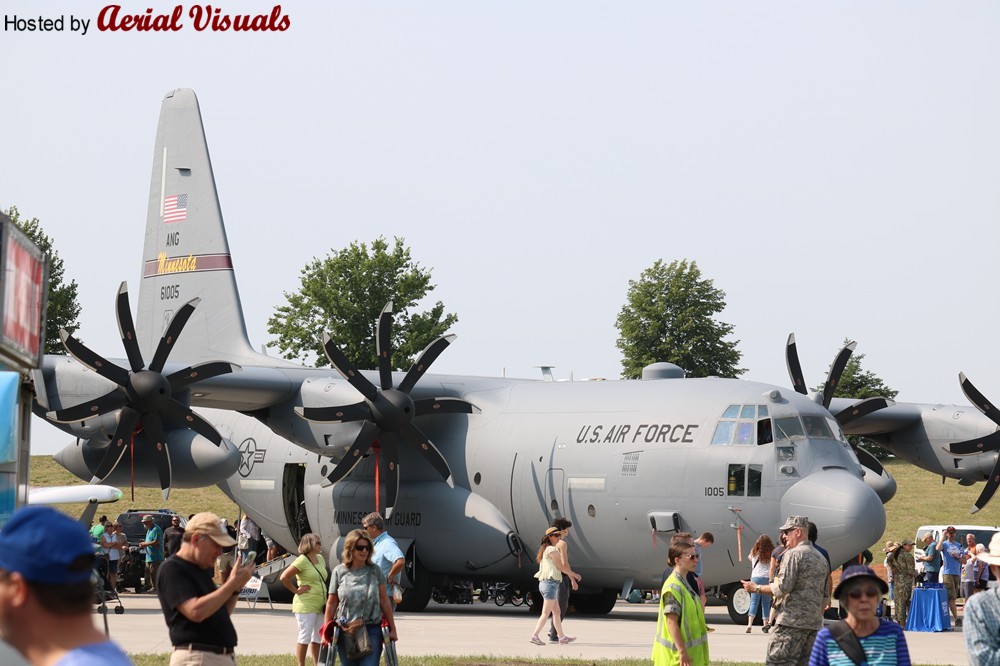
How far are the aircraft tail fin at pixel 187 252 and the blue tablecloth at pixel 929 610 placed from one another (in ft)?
41.7

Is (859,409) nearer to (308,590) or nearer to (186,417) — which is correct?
(186,417)

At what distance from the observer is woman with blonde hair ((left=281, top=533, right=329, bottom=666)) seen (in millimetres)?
11812

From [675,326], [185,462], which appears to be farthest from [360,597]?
[675,326]

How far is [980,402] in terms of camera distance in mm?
22641

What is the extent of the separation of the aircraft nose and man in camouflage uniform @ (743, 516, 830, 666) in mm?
7700

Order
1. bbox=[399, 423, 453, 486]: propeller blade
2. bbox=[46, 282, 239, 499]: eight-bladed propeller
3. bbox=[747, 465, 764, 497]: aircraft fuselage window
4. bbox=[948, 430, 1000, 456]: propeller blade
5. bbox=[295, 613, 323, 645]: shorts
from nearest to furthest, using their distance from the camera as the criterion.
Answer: bbox=[295, 613, 323, 645]: shorts → bbox=[747, 465, 764, 497]: aircraft fuselage window → bbox=[46, 282, 239, 499]: eight-bladed propeller → bbox=[399, 423, 453, 486]: propeller blade → bbox=[948, 430, 1000, 456]: propeller blade

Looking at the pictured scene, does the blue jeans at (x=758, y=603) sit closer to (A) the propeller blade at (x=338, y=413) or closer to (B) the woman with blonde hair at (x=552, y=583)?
(B) the woman with blonde hair at (x=552, y=583)

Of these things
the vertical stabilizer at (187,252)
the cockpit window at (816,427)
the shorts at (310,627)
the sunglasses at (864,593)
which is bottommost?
the shorts at (310,627)

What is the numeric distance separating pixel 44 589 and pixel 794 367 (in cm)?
1938

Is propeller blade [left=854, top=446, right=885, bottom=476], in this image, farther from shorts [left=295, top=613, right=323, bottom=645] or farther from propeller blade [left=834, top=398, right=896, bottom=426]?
shorts [left=295, top=613, right=323, bottom=645]

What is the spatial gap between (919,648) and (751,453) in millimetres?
3404

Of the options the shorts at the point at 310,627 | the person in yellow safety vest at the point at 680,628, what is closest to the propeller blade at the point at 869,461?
the shorts at the point at 310,627

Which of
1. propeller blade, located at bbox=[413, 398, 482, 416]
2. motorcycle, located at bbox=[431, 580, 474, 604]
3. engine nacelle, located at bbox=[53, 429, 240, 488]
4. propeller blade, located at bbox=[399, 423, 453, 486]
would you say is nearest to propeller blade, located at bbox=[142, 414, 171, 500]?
engine nacelle, located at bbox=[53, 429, 240, 488]

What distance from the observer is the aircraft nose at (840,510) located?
17.0 meters
